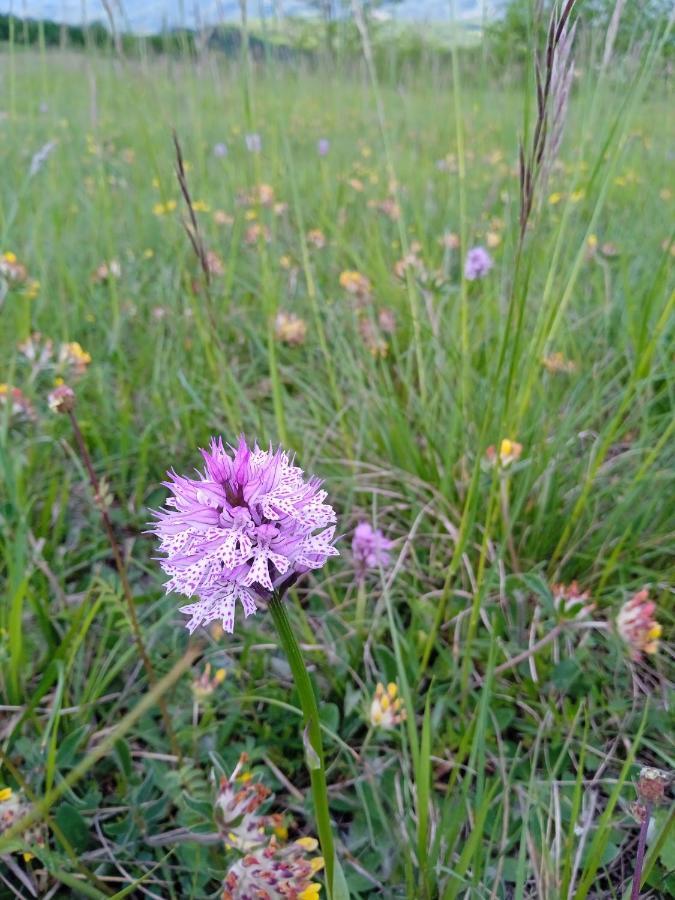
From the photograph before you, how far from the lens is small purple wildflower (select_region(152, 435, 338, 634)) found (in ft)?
2.04

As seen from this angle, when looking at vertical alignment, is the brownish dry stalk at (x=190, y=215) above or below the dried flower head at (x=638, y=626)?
above

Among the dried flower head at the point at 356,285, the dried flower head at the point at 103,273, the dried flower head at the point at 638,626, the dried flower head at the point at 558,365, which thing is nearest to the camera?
the dried flower head at the point at 638,626

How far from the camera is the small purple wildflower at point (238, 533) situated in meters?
0.62

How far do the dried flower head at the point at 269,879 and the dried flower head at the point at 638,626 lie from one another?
1.94 feet

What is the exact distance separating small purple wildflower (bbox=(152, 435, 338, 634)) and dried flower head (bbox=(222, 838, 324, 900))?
422 mm

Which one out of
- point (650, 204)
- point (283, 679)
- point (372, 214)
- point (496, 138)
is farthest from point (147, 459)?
point (496, 138)

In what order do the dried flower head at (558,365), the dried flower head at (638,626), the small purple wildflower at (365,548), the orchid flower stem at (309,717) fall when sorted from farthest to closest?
1. the dried flower head at (558,365)
2. the small purple wildflower at (365,548)
3. the dried flower head at (638,626)
4. the orchid flower stem at (309,717)

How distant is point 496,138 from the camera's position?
496cm

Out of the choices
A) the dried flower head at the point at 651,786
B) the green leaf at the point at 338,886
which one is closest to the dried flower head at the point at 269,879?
the green leaf at the point at 338,886

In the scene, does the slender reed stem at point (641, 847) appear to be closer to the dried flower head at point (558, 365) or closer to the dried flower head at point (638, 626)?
the dried flower head at point (638, 626)

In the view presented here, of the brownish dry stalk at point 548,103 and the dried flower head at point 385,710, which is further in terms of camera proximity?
the dried flower head at point 385,710

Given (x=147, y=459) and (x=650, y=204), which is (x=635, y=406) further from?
(x=650, y=204)

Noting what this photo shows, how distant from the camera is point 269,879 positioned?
0.85m

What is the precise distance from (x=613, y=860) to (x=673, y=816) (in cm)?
39
